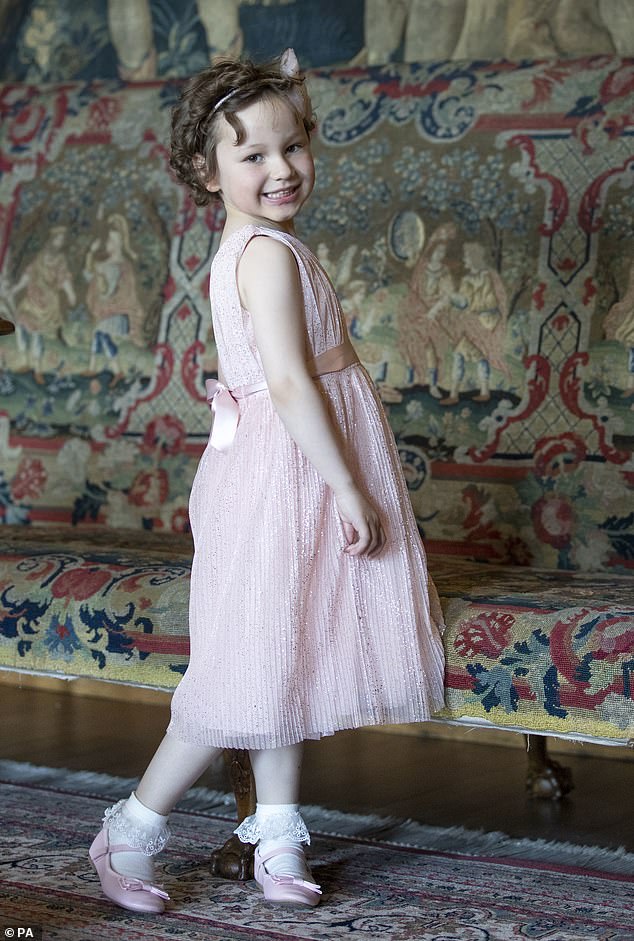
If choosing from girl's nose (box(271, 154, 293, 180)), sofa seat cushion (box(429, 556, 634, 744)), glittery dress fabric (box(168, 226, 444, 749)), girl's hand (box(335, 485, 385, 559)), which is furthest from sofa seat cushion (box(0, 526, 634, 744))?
girl's nose (box(271, 154, 293, 180))

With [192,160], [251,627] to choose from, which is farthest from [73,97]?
[251,627]

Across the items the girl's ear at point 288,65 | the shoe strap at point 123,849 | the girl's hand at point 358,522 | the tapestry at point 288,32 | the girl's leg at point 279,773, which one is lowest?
the shoe strap at point 123,849

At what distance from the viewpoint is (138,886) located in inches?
83.3

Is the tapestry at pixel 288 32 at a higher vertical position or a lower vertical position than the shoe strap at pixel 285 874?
higher

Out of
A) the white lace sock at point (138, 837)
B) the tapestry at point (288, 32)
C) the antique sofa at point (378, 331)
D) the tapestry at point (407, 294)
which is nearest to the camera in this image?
the white lace sock at point (138, 837)

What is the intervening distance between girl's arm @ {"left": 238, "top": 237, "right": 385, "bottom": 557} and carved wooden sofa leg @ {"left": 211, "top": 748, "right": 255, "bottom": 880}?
50 centimetres

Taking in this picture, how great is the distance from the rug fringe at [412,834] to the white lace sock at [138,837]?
1.72ft

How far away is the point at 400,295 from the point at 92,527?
39.6 inches

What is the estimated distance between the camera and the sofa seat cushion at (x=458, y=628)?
7.04 feet

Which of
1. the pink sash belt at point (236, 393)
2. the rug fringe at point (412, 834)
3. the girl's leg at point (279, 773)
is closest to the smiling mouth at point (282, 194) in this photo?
the pink sash belt at point (236, 393)

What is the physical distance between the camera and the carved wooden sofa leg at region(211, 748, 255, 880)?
7.48 feet

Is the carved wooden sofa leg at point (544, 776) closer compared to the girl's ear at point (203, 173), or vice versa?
the girl's ear at point (203, 173)

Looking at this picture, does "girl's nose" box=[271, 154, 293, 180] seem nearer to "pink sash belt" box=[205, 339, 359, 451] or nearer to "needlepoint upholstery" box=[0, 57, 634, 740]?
"pink sash belt" box=[205, 339, 359, 451]

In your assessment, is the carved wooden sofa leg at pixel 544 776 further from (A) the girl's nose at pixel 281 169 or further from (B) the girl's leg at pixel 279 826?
(A) the girl's nose at pixel 281 169
